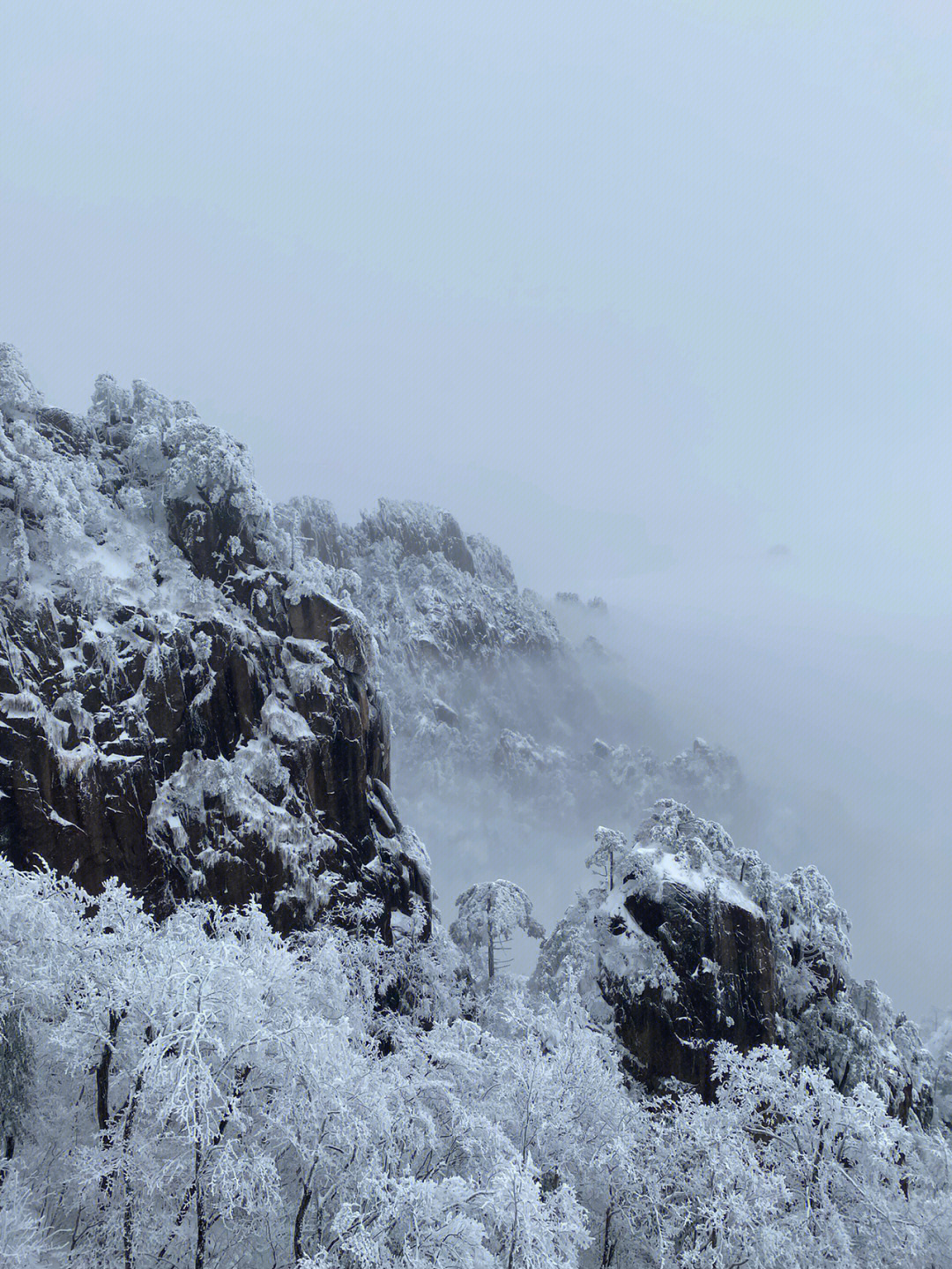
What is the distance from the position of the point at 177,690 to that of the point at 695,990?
32941 millimetres

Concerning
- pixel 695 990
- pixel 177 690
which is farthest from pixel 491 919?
pixel 177 690

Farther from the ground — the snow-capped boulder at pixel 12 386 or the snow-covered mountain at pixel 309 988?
the snow-capped boulder at pixel 12 386

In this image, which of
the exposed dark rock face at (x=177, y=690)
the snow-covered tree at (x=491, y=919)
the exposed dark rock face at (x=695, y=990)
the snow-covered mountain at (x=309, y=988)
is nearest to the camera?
the snow-covered mountain at (x=309, y=988)

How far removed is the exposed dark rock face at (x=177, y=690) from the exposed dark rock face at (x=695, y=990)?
1393cm

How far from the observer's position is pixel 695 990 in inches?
1486

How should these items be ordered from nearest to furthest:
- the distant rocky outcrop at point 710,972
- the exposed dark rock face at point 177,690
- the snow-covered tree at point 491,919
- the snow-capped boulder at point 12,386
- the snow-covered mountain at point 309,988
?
1. the snow-covered mountain at point 309,988
2. the exposed dark rock face at point 177,690
3. the distant rocky outcrop at point 710,972
4. the snow-capped boulder at point 12,386
5. the snow-covered tree at point 491,919

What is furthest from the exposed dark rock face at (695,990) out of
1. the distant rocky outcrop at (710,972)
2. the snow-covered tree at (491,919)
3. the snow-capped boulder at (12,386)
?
the snow-capped boulder at (12,386)

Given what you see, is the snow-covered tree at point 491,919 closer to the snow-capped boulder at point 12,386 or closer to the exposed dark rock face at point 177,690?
the exposed dark rock face at point 177,690

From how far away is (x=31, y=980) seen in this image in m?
15.7

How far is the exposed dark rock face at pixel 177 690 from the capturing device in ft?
107

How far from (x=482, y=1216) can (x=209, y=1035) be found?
8054 mm

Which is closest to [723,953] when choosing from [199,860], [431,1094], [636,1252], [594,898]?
[594,898]

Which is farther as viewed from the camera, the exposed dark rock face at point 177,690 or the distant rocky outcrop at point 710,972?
the distant rocky outcrop at point 710,972

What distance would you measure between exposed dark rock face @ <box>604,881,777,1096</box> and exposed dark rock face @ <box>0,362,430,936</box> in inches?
549
